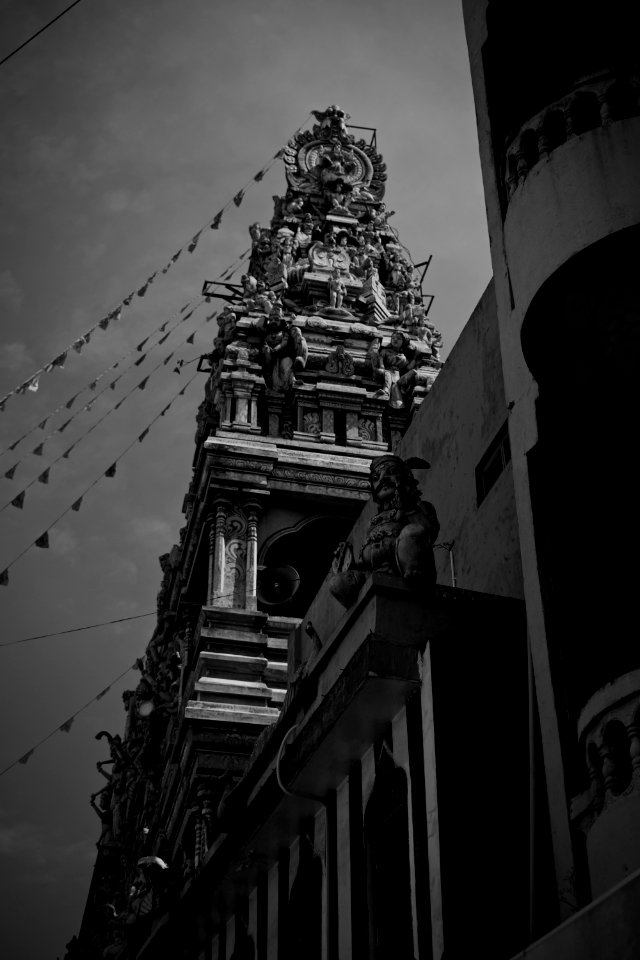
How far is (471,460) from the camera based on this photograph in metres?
12.9

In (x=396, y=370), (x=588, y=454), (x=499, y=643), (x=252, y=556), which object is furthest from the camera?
(x=396, y=370)

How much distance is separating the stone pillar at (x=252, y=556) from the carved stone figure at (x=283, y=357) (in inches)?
159

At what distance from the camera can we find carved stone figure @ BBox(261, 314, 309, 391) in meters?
27.1

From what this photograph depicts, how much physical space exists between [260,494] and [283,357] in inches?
179

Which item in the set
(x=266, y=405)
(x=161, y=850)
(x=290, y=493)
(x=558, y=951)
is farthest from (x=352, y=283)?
(x=558, y=951)

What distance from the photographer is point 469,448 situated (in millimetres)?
13008

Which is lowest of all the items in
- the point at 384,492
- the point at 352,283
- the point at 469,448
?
the point at 384,492

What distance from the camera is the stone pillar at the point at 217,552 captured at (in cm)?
2267

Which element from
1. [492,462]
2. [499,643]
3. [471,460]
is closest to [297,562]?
[471,460]

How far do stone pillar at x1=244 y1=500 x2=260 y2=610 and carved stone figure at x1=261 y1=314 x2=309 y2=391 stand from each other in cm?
405

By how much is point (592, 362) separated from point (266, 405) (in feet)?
57.9

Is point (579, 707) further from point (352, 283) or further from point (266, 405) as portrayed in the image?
point (352, 283)

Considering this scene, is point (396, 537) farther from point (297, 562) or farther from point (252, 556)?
point (297, 562)

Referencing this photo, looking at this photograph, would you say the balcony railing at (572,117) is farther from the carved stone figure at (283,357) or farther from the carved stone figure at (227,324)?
the carved stone figure at (227,324)
